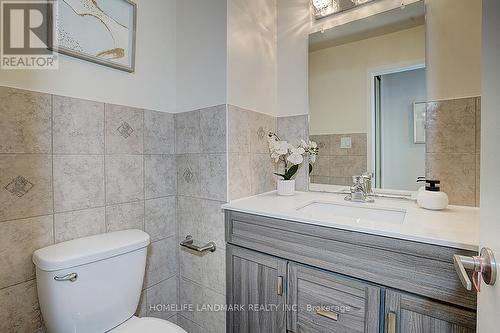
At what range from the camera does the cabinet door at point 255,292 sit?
1078 mm

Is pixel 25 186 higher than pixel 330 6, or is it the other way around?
pixel 330 6

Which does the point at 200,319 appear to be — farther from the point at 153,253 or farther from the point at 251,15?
the point at 251,15

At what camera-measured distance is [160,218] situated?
1439 mm

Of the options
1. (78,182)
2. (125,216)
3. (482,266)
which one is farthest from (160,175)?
(482,266)

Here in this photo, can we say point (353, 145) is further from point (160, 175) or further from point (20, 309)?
point (20, 309)

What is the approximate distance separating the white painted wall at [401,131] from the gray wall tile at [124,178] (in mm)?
1390

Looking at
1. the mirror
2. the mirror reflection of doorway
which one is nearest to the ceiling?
the mirror

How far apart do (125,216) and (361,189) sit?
1.29 metres

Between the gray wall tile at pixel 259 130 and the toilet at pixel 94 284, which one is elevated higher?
the gray wall tile at pixel 259 130

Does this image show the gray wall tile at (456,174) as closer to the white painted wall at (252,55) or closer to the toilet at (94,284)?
the white painted wall at (252,55)

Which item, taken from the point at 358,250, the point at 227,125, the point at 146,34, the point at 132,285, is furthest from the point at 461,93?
the point at 132,285

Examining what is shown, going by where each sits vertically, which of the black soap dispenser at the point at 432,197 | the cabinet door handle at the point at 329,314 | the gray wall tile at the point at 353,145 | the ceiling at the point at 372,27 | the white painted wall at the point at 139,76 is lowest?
the cabinet door handle at the point at 329,314

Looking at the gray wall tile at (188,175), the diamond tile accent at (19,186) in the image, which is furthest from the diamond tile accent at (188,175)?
the diamond tile accent at (19,186)

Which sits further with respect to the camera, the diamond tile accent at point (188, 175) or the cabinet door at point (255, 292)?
the diamond tile accent at point (188, 175)
